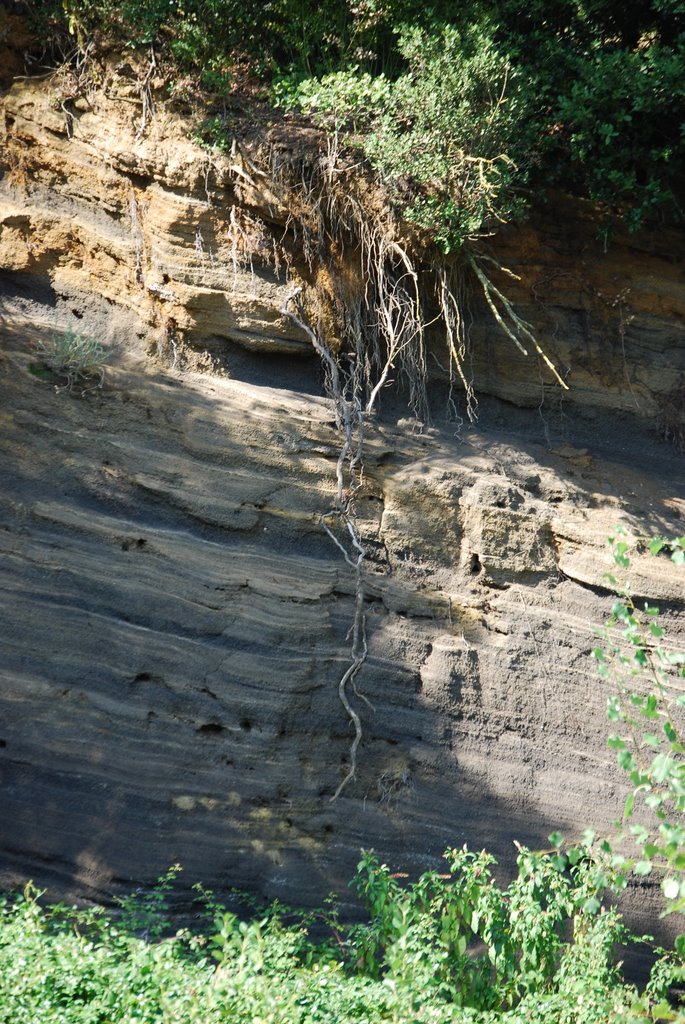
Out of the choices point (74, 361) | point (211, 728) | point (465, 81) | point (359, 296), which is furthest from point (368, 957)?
point (465, 81)

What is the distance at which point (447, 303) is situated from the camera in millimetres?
7035

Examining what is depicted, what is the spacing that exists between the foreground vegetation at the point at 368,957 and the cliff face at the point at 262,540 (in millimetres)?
422

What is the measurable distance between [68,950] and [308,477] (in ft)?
10.3

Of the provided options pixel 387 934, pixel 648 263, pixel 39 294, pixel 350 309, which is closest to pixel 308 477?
pixel 350 309

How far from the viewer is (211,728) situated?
17.2 ft

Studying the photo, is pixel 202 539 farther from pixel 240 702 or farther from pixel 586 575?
pixel 586 575

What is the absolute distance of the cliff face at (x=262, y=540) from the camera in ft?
16.6

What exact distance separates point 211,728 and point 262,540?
4.10 ft

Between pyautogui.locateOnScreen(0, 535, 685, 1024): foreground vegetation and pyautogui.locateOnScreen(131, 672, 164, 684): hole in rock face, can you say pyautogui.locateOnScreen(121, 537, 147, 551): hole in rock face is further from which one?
pyautogui.locateOnScreen(0, 535, 685, 1024): foreground vegetation

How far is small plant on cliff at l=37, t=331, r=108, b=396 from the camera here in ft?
20.4

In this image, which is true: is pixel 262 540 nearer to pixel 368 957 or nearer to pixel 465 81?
pixel 368 957

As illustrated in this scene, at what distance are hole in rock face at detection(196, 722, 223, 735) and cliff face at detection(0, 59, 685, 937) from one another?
32 millimetres

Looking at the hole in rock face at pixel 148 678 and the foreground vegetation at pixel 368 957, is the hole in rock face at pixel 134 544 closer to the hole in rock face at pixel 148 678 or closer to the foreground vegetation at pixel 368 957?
the hole in rock face at pixel 148 678

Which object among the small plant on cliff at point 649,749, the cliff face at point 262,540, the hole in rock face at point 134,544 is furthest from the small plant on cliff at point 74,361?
the small plant on cliff at point 649,749
